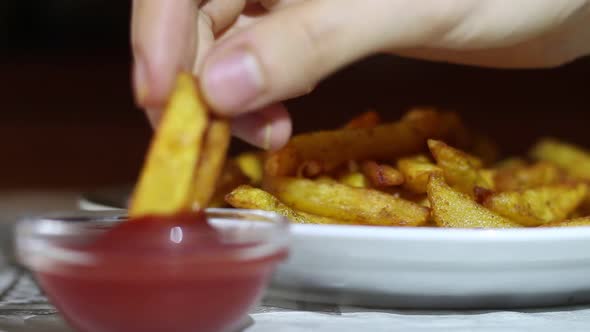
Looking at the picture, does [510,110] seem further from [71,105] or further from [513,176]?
[513,176]

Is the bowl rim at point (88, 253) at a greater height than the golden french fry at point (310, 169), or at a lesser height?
lesser

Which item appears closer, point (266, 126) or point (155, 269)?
point (155, 269)

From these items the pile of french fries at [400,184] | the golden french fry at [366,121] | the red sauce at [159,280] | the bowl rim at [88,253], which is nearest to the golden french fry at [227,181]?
the pile of french fries at [400,184]

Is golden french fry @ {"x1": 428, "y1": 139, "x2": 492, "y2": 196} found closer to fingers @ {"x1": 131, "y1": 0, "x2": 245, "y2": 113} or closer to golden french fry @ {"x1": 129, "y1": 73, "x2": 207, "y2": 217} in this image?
fingers @ {"x1": 131, "y1": 0, "x2": 245, "y2": 113}

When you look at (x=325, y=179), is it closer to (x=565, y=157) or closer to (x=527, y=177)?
(x=527, y=177)

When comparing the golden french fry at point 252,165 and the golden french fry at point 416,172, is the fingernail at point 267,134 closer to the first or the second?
the golden french fry at point 416,172

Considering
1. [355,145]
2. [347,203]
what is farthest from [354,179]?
[347,203]
